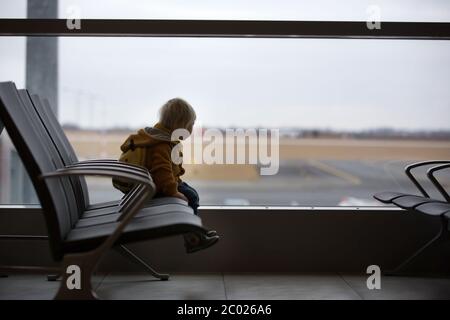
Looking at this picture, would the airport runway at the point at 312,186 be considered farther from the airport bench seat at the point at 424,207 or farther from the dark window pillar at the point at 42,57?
the dark window pillar at the point at 42,57

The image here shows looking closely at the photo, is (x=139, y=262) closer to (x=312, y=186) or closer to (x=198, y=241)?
(x=198, y=241)

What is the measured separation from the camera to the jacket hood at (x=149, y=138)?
2.92 metres

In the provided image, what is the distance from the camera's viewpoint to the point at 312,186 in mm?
3689

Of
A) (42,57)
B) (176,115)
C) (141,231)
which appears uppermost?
(42,57)

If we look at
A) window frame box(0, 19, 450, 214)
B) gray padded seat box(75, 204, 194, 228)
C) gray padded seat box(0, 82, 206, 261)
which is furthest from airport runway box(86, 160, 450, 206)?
gray padded seat box(0, 82, 206, 261)

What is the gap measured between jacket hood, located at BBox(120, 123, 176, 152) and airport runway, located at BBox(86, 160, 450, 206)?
711mm

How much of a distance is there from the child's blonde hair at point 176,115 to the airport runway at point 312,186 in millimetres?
675

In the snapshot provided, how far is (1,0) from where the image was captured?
3.52 meters

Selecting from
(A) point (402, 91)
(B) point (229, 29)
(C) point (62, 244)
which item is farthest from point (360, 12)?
(C) point (62, 244)

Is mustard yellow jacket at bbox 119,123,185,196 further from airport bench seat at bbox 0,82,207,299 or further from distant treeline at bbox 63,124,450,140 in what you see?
distant treeline at bbox 63,124,450,140

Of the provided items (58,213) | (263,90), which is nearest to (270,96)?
(263,90)

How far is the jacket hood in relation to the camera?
2918 mm

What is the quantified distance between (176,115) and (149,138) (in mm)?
189

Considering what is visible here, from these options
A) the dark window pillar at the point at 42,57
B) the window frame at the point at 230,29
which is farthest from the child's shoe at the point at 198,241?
the dark window pillar at the point at 42,57
